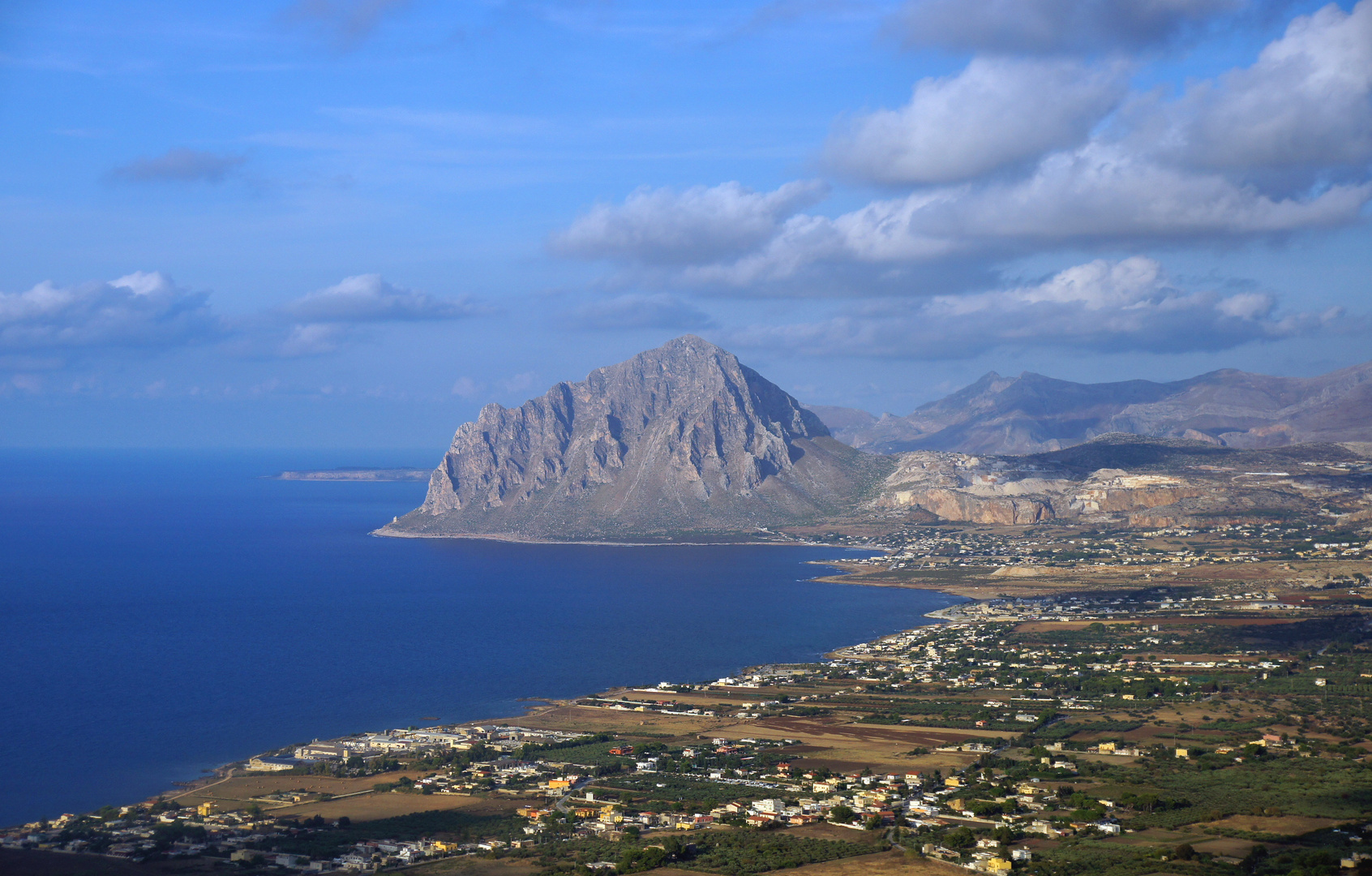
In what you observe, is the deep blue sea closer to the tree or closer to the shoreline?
the shoreline

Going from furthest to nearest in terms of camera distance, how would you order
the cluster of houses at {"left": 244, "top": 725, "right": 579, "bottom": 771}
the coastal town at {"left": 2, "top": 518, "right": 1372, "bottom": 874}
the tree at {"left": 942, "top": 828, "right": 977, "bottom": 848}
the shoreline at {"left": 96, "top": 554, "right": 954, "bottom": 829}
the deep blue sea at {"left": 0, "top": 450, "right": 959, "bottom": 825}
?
the deep blue sea at {"left": 0, "top": 450, "right": 959, "bottom": 825} → the cluster of houses at {"left": 244, "top": 725, "right": 579, "bottom": 771} → the shoreline at {"left": 96, "top": 554, "right": 954, "bottom": 829} → the coastal town at {"left": 2, "top": 518, "right": 1372, "bottom": 874} → the tree at {"left": 942, "top": 828, "right": 977, "bottom": 848}

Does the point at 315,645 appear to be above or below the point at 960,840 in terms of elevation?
above

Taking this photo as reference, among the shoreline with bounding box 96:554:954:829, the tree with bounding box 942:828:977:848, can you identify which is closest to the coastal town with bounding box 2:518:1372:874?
the tree with bounding box 942:828:977:848

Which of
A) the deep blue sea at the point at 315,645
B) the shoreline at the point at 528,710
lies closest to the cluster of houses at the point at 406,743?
the shoreline at the point at 528,710

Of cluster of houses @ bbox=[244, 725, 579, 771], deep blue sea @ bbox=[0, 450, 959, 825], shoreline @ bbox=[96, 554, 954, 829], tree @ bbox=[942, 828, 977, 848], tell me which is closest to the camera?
tree @ bbox=[942, 828, 977, 848]

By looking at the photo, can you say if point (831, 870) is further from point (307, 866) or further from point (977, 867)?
point (307, 866)

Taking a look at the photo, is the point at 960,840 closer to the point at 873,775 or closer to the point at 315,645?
the point at 873,775

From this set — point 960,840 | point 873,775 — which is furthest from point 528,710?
point 960,840
